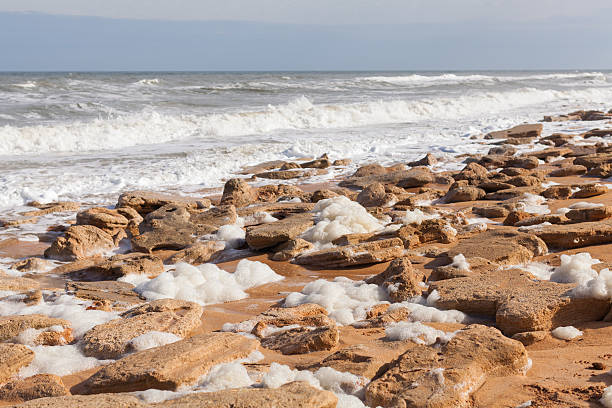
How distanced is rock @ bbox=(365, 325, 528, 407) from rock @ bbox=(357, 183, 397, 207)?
4.72 metres

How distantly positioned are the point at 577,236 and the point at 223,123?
14.8m

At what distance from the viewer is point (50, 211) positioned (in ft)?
28.8

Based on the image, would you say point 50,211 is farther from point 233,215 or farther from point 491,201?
point 491,201

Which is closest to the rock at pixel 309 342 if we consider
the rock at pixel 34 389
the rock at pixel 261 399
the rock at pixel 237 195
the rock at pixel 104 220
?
the rock at pixel 261 399

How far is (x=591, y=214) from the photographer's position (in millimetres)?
6363

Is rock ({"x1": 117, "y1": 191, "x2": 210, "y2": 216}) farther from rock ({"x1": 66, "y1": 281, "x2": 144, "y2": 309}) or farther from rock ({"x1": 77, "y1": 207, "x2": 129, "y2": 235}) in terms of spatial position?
rock ({"x1": 66, "y1": 281, "x2": 144, "y2": 309})

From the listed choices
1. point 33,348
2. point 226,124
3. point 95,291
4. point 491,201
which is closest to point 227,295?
point 95,291

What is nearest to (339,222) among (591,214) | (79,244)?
(591,214)

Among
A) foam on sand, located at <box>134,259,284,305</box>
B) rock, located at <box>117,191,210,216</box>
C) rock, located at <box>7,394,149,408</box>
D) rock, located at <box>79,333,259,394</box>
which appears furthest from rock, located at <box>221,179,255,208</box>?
rock, located at <box>7,394,149,408</box>

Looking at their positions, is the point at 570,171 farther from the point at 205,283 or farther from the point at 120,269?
the point at 120,269

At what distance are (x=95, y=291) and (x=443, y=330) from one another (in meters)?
3.06

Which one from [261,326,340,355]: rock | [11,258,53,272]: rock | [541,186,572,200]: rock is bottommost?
[11,258,53,272]: rock

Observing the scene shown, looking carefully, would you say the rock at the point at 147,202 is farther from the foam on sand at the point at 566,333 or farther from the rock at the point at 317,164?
the foam on sand at the point at 566,333

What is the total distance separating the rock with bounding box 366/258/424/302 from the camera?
4598 mm
